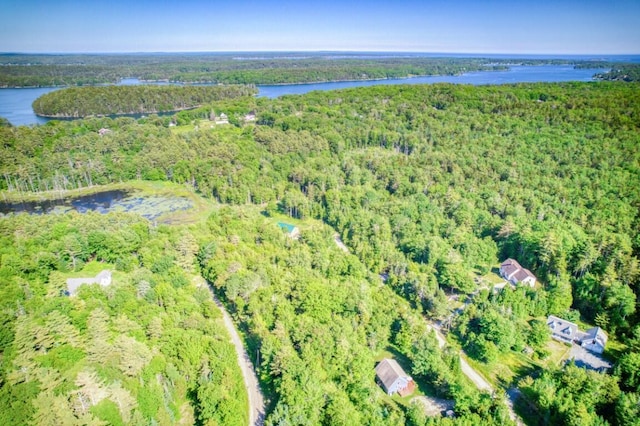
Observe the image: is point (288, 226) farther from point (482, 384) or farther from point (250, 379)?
point (482, 384)

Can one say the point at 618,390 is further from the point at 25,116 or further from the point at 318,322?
the point at 25,116

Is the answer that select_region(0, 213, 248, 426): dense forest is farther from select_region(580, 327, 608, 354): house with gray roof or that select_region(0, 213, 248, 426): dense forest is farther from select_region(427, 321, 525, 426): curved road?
select_region(580, 327, 608, 354): house with gray roof

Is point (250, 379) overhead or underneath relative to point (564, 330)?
underneath

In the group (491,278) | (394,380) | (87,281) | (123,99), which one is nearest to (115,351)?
(87,281)

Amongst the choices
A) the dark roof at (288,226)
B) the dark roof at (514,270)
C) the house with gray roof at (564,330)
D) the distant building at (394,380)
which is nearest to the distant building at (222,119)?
the dark roof at (288,226)

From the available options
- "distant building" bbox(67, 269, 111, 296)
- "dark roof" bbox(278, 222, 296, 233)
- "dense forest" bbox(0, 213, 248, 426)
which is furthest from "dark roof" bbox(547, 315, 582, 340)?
"distant building" bbox(67, 269, 111, 296)

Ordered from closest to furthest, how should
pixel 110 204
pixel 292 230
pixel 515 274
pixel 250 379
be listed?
pixel 250 379, pixel 515 274, pixel 292 230, pixel 110 204

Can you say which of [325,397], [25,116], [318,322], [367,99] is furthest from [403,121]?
[25,116]

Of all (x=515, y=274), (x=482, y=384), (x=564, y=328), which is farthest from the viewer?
(x=515, y=274)

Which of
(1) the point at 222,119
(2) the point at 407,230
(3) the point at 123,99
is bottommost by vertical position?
(2) the point at 407,230
